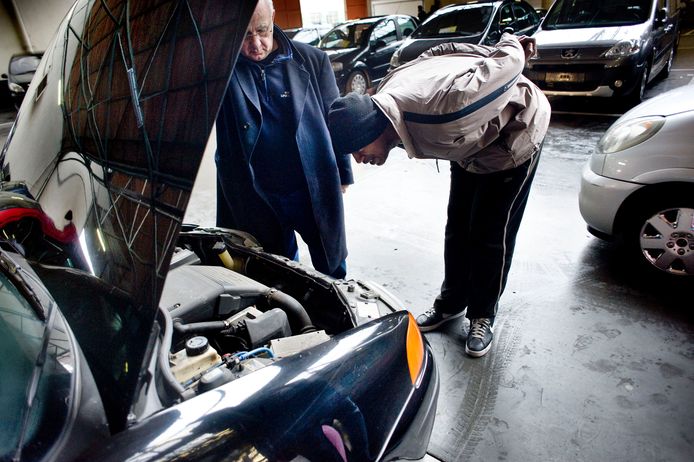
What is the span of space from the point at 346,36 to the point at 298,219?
6.45 meters

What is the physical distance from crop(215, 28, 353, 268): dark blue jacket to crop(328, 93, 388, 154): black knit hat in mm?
562

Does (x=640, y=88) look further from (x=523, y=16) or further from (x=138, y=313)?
(x=138, y=313)

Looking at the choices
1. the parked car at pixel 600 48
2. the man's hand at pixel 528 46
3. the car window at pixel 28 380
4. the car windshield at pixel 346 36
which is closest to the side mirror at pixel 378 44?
the car windshield at pixel 346 36

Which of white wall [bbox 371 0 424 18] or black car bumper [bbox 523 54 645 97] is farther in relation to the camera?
white wall [bbox 371 0 424 18]

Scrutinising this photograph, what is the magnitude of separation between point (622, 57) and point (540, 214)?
2.98 metres

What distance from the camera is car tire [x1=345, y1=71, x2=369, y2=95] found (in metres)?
6.95

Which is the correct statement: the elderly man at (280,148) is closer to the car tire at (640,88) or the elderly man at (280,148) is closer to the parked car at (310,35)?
the car tire at (640,88)

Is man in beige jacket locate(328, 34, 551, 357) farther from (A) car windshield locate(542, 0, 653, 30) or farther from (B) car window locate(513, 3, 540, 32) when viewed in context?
(B) car window locate(513, 3, 540, 32)

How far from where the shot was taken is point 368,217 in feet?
12.0

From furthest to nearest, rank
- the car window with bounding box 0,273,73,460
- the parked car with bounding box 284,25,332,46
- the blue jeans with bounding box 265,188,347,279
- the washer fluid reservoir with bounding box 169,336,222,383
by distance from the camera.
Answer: the parked car with bounding box 284,25,332,46
the blue jeans with bounding box 265,188,347,279
the washer fluid reservoir with bounding box 169,336,222,383
the car window with bounding box 0,273,73,460

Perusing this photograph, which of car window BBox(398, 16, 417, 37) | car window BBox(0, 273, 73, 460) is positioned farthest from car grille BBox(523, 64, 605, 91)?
car window BBox(0, 273, 73, 460)

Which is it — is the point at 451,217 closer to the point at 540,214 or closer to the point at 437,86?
the point at 437,86

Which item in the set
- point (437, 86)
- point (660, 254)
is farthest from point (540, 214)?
point (437, 86)

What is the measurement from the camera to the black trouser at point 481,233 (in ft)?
5.71
